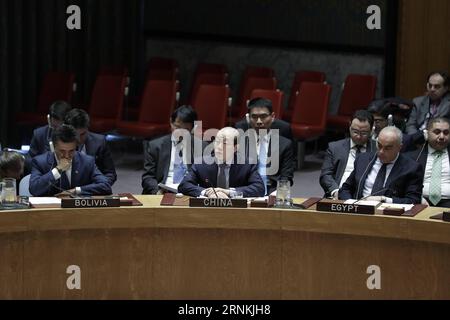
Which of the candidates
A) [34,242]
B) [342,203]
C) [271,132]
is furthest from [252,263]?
[271,132]

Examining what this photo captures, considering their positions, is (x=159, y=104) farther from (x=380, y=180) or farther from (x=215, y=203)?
(x=215, y=203)

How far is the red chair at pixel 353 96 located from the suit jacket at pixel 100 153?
3.94 meters

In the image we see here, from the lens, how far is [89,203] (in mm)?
5922

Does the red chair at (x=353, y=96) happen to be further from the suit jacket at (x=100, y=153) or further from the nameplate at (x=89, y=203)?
the nameplate at (x=89, y=203)

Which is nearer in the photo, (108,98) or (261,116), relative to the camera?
(261,116)

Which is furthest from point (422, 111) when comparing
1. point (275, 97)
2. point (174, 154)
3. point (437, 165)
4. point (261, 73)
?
point (261, 73)

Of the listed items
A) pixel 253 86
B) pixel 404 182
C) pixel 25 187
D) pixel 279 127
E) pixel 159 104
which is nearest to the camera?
pixel 404 182

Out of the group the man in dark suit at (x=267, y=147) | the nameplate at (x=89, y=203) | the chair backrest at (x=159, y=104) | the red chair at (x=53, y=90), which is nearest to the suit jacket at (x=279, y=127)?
the man in dark suit at (x=267, y=147)

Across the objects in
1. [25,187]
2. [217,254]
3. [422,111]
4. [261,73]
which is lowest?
[217,254]

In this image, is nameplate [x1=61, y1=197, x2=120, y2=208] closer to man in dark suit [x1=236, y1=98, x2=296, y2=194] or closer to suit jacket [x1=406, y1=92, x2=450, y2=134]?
man in dark suit [x1=236, y1=98, x2=296, y2=194]

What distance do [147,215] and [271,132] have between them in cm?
194

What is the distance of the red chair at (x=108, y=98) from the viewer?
437 inches

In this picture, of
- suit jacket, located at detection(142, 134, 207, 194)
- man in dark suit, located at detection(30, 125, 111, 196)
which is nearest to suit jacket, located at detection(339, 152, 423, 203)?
suit jacket, located at detection(142, 134, 207, 194)

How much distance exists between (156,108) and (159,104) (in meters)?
0.05
